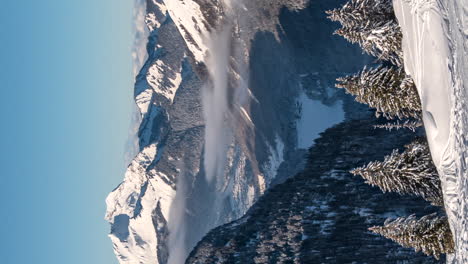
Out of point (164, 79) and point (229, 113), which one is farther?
point (164, 79)

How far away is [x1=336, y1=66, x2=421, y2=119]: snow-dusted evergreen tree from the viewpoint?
26.6 m

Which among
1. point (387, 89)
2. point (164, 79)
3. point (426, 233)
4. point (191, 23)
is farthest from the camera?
point (164, 79)

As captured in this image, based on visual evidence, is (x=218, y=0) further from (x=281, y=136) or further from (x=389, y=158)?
(x=389, y=158)

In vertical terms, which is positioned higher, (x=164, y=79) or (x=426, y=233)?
(x=164, y=79)

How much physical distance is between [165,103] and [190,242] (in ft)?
142

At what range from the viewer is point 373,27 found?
28672 mm

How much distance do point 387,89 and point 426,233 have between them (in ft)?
25.4

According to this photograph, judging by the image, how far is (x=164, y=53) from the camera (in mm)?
132375

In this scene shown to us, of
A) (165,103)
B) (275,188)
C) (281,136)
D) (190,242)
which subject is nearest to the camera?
(275,188)

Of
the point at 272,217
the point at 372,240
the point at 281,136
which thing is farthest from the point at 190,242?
the point at 372,240

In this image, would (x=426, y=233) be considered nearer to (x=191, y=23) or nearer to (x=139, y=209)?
(x=191, y=23)

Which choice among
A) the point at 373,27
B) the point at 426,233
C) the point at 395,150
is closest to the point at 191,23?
the point at 373,27

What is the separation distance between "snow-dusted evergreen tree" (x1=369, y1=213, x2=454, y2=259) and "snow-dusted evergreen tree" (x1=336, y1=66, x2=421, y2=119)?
587 centimetres

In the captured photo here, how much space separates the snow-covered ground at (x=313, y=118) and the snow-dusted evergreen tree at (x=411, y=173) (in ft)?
138
